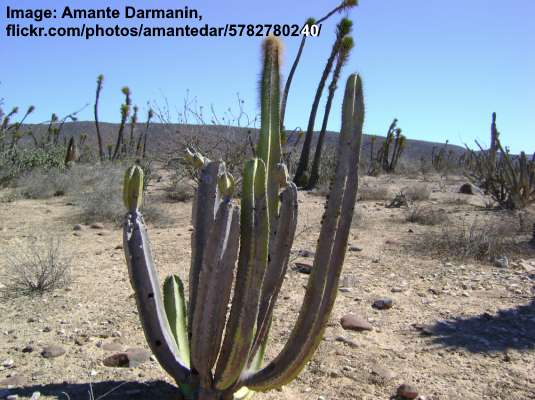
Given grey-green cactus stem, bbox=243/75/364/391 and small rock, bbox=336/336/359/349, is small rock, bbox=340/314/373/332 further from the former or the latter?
grey-green cactus stem, bbox=243/75/364/391

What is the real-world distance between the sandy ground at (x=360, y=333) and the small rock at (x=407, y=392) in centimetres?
6

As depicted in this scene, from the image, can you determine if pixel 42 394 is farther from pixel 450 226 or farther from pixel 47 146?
pixel 47 146

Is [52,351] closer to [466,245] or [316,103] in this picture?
[466,245]

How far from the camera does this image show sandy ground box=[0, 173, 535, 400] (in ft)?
10.7

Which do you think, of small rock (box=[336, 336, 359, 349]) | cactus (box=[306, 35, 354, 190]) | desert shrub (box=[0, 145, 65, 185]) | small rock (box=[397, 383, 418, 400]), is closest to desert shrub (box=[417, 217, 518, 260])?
small rock (box=[336, 336, 359, 349])

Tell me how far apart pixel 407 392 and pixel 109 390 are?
5.74ft

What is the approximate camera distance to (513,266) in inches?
251

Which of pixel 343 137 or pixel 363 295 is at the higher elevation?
pixel 343 137

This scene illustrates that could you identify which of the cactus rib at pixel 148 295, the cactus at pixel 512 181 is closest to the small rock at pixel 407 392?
the cactus rib at pixel 148 295

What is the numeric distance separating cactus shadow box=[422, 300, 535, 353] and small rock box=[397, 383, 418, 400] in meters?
0.93

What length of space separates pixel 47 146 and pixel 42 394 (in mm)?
19126

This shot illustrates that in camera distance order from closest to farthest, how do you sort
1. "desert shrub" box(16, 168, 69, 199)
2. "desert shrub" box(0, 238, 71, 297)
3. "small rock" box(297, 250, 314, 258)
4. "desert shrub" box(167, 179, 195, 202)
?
"desert shrub" box(0, 238, 71, 297), "small rock" box(297, 250, 314, 258), "desert shrub" box(16, 168, 69, 199), "desert shrub" box(167, 179, 195, 202)

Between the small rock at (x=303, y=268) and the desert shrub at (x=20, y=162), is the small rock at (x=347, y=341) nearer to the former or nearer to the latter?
the small rock at (x=303, y=268)

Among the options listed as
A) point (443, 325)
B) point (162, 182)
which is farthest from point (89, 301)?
point (162, 182)
